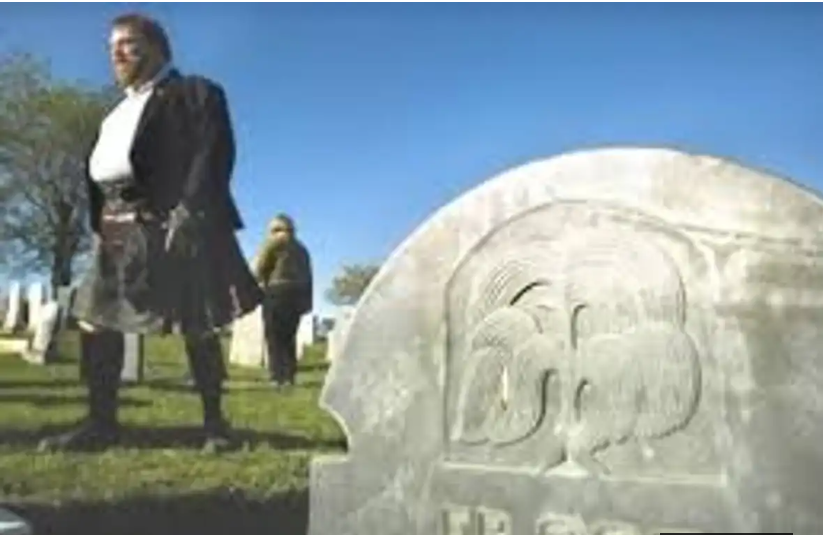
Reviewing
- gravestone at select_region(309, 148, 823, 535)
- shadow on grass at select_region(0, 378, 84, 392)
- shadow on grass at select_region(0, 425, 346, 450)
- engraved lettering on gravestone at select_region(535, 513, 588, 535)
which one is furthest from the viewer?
shadow on grass at select_region(0, 378, 84, 392)

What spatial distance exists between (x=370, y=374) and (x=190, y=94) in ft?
6.66

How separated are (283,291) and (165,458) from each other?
654 mm

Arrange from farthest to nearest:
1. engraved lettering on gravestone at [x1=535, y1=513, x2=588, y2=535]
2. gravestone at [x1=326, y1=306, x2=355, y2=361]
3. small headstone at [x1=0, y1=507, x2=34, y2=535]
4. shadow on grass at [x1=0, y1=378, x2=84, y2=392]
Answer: shadow on grass at [x1=0, y1=378, x2=84, y2=392] → gravestone at [x1=326, y1=306, x2=355, y2=361] → small headstone at [x1=0, y1=507, x2=34, y2=535] → engraved lettering on gravestone at [x1=535, y1=513, x2=588, y2=535]

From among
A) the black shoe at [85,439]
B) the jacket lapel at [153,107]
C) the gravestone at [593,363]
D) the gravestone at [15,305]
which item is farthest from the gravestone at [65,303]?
the gravestone at [593,363]

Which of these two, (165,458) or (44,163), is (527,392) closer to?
(165,458)

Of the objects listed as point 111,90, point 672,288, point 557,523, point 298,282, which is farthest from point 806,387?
point 111,90

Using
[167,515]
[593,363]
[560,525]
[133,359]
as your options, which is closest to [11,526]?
[167,515]

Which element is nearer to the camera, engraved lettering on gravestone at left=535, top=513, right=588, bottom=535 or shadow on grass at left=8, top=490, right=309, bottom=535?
engraved lettering on gravestone at left=535, top=513, right=588, bottom=535

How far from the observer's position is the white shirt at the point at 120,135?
14.6 feet

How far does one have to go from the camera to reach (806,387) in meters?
2.12

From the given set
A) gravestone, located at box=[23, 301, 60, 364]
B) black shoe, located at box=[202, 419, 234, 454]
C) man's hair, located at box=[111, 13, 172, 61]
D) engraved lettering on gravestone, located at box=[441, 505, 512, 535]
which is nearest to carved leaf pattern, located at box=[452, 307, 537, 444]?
engraved lettering on gravestone, located at box=[441, 505, 512, 535]

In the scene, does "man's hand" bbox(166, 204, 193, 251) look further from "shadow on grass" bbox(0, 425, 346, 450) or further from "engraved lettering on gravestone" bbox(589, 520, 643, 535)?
"engraved lettering on gravestone" bbox(589, 520, 643, 535)

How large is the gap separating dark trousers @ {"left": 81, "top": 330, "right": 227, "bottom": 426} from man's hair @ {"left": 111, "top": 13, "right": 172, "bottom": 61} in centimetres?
93

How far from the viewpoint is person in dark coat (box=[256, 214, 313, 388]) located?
4422mm
